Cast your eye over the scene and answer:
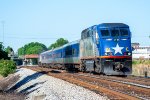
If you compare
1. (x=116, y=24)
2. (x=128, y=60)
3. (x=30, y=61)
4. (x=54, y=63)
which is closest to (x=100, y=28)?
(x=116, y=24)

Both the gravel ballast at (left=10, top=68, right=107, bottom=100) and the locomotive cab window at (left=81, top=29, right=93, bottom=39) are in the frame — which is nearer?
the gravel ballast at (left=10, top=68, right=107, bottom=100)

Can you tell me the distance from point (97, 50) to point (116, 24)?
2414 mm

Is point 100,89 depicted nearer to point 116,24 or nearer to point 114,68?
point 114,68

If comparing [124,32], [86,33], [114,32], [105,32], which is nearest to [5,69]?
[86,33]

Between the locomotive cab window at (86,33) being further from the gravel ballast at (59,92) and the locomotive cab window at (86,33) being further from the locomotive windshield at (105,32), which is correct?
the gravel ballast at (59,92)

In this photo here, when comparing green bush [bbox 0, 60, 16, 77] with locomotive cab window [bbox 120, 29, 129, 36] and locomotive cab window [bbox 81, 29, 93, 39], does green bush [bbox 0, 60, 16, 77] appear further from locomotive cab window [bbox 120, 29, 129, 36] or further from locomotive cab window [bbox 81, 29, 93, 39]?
locomotive cab window [bbox 120, 29, 129, 36]

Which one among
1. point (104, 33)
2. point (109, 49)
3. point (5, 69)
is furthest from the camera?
point (5, 69)

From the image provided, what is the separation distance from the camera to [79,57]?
36.5 metres

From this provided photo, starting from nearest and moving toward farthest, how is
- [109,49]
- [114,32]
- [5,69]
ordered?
[109,49] → [114,32] → [5,69]

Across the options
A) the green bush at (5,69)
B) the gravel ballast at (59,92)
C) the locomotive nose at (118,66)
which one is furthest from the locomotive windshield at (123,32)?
the green bush at (5,69)

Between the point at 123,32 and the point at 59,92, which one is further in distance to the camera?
the point at 123,32

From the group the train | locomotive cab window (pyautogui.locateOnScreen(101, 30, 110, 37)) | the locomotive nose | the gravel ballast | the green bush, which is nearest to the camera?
the gravel ballast

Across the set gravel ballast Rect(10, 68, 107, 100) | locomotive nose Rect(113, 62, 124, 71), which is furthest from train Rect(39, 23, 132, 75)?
gravel ballast Rect(10, 68, 107, 100)

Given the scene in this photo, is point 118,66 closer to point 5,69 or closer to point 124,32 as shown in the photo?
point 124,32
